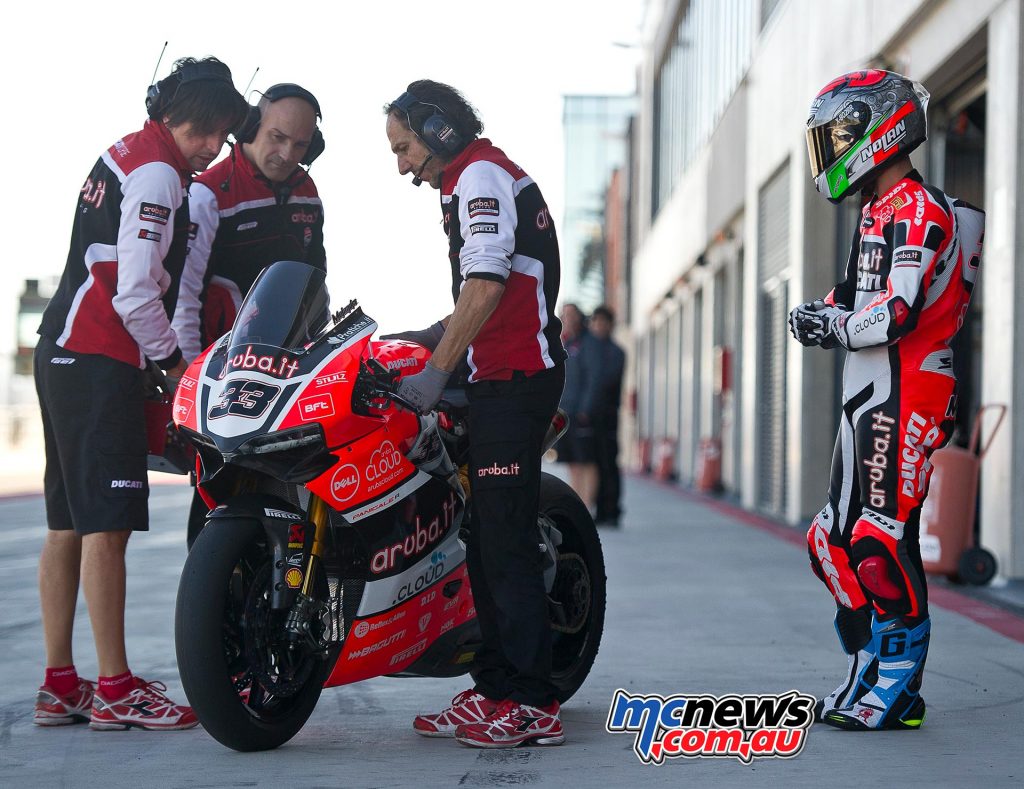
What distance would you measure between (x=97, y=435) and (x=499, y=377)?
4.12 ft

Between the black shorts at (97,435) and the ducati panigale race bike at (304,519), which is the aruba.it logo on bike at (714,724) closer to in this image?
the ducati panigale race bike at (304,519)

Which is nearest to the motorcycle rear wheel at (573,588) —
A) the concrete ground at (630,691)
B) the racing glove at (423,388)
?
the concrete ground at (630,691)

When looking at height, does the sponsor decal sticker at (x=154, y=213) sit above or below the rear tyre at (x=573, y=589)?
above

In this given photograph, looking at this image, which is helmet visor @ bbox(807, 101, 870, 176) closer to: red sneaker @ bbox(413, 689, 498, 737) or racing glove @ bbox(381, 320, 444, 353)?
racing glove @ bbox(381, 320, 444, 353)

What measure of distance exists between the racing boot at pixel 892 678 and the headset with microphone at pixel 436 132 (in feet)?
A: 6.03

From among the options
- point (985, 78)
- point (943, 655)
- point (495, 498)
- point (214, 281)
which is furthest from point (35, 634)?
point (985, 78)

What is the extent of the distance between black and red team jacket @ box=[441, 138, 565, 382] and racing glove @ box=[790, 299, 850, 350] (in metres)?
0.70

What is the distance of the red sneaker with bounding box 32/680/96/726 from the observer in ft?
15.6

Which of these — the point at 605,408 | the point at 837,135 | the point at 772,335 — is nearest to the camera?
the point at 837,135

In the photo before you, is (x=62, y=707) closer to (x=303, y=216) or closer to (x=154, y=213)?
(x=154, y=213)

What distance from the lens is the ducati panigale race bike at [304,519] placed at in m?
4.02

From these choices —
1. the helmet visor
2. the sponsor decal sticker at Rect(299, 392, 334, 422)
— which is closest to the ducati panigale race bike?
the sponsor decal sticker at Rect(299, 392, 334, 422)

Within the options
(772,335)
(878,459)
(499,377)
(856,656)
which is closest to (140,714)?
(499,377)

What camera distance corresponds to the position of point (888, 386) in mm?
4480
